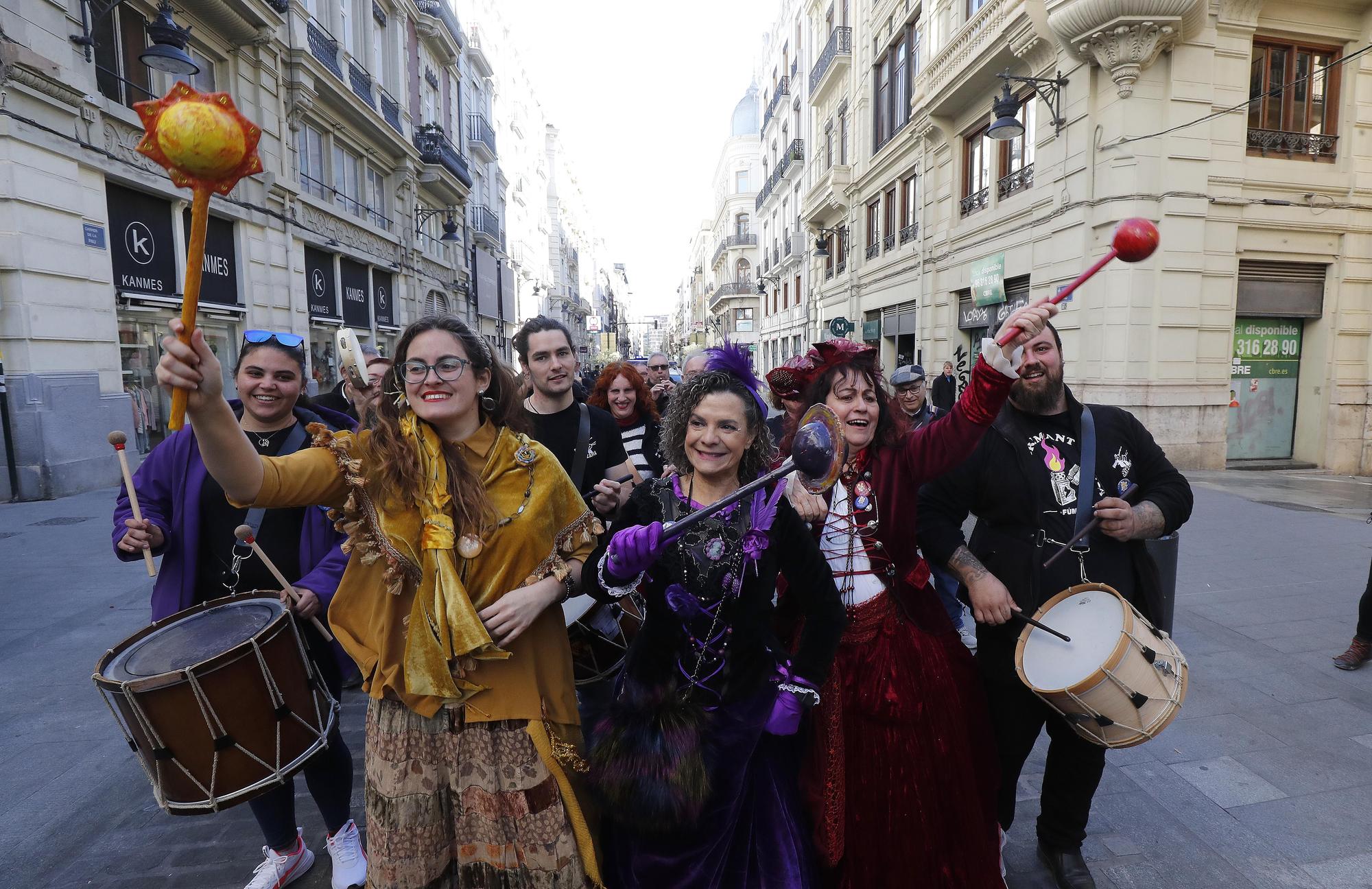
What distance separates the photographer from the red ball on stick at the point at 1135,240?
2.10 m

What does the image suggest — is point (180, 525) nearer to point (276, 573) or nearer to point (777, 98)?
point (276, 573)

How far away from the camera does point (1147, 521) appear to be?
264 centimetres

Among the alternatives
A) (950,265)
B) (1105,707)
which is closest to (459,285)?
(950,265)

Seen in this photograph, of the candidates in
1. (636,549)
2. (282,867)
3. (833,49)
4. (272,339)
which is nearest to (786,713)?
(636,549)

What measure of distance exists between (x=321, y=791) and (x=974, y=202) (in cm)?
1660

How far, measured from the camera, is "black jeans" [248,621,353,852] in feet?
8.67

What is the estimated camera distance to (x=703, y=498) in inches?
91.1

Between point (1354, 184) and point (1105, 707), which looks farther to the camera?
point (1354, 184)

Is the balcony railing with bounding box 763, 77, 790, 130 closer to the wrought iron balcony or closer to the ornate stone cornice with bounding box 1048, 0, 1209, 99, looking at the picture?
the wrought iron balcony

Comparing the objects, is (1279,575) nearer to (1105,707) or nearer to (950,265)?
(1105,707)

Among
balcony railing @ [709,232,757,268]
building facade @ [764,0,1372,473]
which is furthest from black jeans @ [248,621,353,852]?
balcony railing @ [709,232,757,268]

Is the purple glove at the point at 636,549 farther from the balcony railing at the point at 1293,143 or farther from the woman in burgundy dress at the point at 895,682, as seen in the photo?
the balcony railing at the point at 1293,143

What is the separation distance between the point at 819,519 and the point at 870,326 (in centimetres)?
2209

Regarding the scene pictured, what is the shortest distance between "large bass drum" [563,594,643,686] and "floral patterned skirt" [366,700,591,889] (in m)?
1.10
